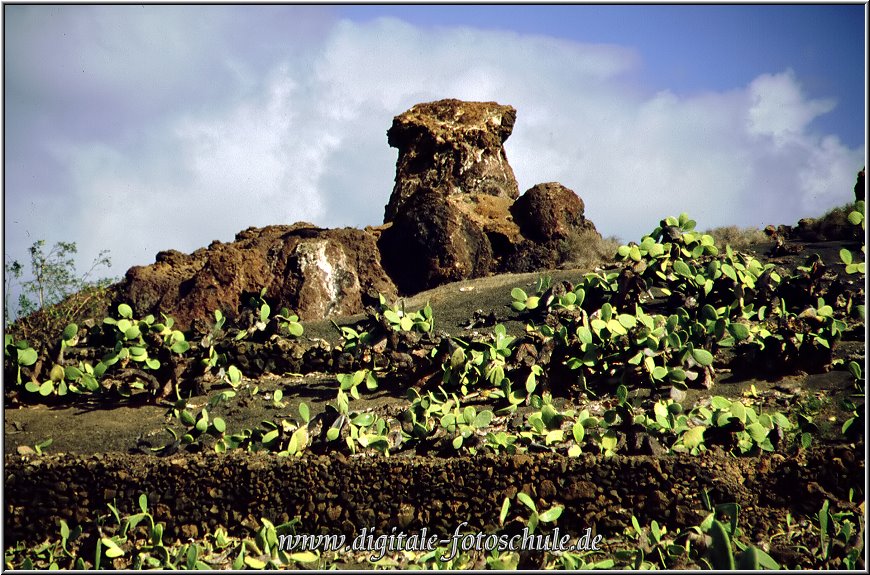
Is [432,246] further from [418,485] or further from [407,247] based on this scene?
[418,485]

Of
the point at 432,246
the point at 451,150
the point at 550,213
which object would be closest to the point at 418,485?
the point at 432,246

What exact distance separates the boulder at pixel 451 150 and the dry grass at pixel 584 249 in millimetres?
2939

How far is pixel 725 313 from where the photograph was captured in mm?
7770

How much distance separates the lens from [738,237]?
12547 millimetres

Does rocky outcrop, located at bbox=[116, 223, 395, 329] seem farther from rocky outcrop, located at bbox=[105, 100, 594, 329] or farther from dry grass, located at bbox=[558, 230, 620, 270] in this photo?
dry grass, located at bbox=[558, 230, 620, 270]

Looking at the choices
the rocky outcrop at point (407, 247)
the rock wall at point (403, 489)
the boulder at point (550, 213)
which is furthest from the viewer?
the boulder at point (550, 213)

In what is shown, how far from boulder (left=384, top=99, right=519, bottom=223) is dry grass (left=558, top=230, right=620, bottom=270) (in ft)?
9.64

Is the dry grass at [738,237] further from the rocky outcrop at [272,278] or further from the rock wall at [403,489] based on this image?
the rock wall at [403,489]

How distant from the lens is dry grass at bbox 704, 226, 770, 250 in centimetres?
1176

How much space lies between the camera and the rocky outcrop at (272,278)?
1057 centimetres

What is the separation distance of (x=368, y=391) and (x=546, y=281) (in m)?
2.84

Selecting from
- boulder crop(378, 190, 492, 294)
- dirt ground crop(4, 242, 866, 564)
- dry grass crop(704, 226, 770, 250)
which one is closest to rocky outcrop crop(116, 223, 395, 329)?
boulder crop(378, 190, 492, 294)

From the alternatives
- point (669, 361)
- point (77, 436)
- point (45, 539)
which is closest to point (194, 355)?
point (77, 436)

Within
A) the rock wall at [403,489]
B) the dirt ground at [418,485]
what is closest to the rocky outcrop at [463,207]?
the dirt ground at [418,485]
